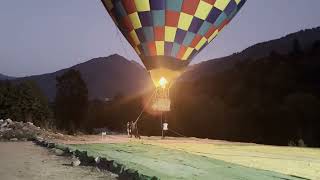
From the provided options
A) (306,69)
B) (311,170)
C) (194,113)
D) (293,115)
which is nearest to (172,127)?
(194,113)

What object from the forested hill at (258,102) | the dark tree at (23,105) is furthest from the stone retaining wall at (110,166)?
the forested hill at (258,102)

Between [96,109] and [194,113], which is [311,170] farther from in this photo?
[96,109]

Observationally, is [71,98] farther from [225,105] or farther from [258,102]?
[258,102]

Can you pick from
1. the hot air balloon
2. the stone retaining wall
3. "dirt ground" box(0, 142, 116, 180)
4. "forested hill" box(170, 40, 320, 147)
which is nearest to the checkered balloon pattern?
the hot air balloon

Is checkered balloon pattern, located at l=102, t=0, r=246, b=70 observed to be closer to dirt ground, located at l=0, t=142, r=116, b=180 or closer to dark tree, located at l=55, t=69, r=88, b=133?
dirt ground, located at l=0, t=142, r=116, b=180

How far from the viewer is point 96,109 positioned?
10206 cm

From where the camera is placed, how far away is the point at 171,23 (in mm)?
21094

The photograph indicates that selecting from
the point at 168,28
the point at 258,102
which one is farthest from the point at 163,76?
the point at 258,102

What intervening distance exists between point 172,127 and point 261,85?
23.6 metres

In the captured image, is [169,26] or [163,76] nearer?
[169,26]

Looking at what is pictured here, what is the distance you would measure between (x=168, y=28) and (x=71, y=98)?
196ft

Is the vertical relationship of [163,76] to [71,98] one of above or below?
A: below

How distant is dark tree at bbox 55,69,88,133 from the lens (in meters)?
77.1

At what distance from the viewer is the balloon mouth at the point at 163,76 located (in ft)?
71.4
